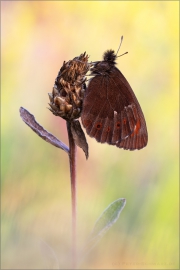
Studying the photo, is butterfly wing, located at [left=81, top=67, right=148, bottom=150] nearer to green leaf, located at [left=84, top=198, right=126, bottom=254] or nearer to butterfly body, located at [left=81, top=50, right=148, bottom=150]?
butterfly body, located at [left=81, top=50, right=148, bottom=150]

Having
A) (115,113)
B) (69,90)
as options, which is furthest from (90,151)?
(69,90)

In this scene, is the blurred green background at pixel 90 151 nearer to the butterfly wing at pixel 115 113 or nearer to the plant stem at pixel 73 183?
the plant stem at pixel 73 183

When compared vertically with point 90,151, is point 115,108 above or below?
above

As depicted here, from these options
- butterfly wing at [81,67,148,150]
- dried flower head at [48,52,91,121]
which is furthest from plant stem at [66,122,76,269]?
butterfly wing at [81,67,148,150]

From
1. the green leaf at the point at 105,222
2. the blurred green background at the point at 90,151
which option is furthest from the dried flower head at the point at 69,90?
the blurred green background at the point at 90,151

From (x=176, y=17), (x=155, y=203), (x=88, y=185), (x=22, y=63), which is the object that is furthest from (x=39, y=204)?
(x=176, y=17)

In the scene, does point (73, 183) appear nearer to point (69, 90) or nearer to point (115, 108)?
point (69, 90)

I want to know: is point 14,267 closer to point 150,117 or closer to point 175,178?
point 175,178
